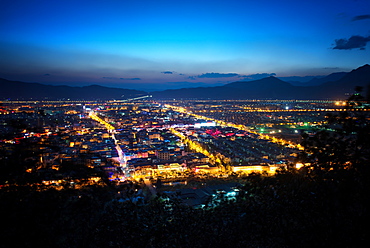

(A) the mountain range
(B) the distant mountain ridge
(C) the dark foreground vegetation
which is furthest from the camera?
(A) the mountain range

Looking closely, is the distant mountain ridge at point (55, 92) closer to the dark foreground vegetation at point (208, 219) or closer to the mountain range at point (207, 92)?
the mountain range at point (207, 92)

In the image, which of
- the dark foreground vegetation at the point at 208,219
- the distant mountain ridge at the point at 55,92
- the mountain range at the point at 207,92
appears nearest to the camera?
the dark foreground vegetation at the point at 208,219

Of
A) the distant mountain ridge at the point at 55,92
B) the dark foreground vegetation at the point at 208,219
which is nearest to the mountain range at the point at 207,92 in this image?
the distant mountain ridge at the point at 55,92

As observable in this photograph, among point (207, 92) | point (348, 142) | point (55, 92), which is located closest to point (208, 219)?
point (348, 142)

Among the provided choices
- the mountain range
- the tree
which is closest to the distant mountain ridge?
the mountain range

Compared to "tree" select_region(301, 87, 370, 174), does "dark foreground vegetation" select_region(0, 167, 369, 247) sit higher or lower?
lower

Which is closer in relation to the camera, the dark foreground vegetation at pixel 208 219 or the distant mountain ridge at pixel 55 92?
the dark foreground vegetation at pixel 208 219

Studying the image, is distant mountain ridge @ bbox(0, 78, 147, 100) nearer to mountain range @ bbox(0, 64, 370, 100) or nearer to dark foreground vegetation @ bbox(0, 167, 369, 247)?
mountain range @ bbox(0, 64, 370, 100)

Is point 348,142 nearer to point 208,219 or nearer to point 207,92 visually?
point 208,219

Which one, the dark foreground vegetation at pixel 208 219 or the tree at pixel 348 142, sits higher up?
the tree at pixel 348 142

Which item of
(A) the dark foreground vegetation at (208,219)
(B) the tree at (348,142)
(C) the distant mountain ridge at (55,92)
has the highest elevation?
(C) the distant mountain ridge at (55,92)

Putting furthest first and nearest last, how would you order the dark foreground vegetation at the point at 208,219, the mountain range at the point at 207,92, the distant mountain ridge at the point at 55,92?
the mountain range at the point at 207,92, the distant mountain ridge at the point at 55,92, the dark foreground vegetation at the point at 208,219
